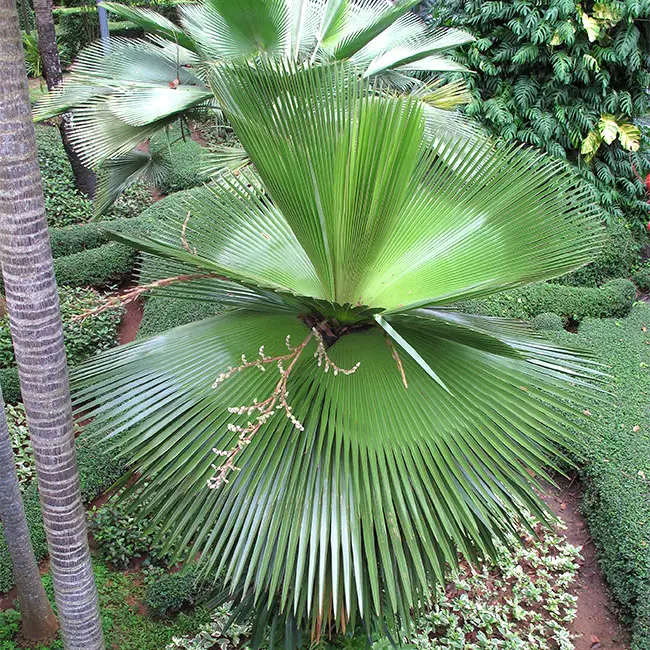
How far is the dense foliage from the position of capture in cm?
832

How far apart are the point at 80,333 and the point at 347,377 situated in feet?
15.3

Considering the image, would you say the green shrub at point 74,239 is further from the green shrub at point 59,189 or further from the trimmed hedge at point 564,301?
the trimmed hedge at point 564,301

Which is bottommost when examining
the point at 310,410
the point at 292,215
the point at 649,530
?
the point at 649,530

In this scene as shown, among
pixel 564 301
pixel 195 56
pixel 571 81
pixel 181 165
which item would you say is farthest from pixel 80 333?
pixel 571 81

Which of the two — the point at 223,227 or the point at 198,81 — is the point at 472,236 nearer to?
the point at 223,227

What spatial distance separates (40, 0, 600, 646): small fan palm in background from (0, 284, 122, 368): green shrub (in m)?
3.86

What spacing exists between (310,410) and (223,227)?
1034 millimetres

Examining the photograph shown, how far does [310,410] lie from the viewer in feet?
7.79

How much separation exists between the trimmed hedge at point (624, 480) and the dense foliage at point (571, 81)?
3276 mm

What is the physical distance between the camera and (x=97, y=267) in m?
7.43

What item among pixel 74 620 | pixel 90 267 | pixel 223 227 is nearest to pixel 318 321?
pixel 223 227

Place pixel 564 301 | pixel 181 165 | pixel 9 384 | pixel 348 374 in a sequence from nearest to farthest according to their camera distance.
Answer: pixel 348 374 < pixel 9 384 < pixel 564 301 < pixel 181 165

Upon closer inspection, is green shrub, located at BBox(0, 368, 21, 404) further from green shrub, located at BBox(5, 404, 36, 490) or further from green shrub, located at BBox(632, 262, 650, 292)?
green shrub, located at BBox(632, 262, 650, 292)

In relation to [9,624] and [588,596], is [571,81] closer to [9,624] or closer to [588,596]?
[588,596]
